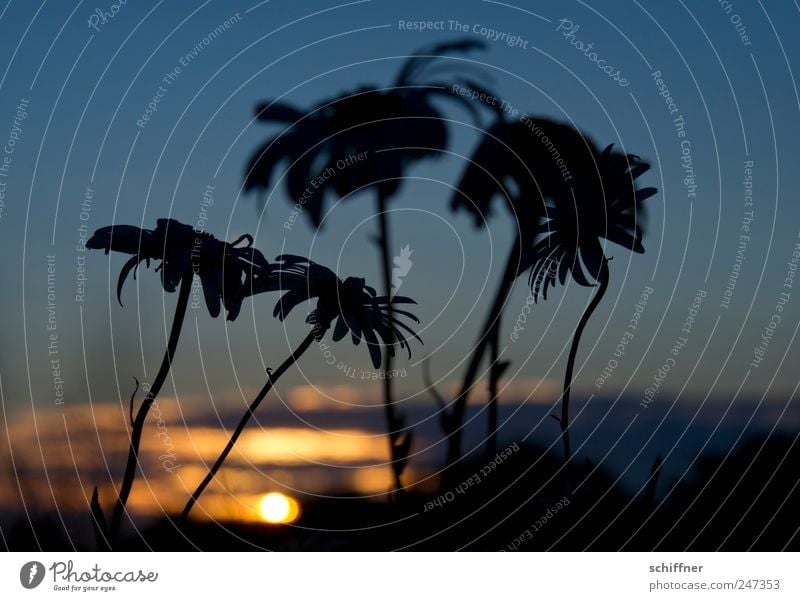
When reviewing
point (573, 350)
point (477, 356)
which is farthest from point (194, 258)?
point (573, 350)

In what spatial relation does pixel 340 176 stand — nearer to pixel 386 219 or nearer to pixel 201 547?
pixel 386 219

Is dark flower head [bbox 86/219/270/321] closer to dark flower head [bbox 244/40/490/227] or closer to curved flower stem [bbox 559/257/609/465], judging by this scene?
dark flower head [bbox 244/40/490/227]

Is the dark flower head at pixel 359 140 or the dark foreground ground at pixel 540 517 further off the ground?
the dark flower head at pixel 359 140

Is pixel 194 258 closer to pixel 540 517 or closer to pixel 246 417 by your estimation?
pixel 246 417

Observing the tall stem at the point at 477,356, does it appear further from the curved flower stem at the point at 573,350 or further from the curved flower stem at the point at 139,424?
the curved flower stem at the point at 139,424

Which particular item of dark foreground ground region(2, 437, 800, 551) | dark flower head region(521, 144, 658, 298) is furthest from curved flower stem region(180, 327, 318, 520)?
dark flower head region(521, 144, 658, 298)

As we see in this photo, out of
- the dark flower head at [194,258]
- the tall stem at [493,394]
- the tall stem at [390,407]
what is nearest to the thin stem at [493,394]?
the tall stem at [493,394]
